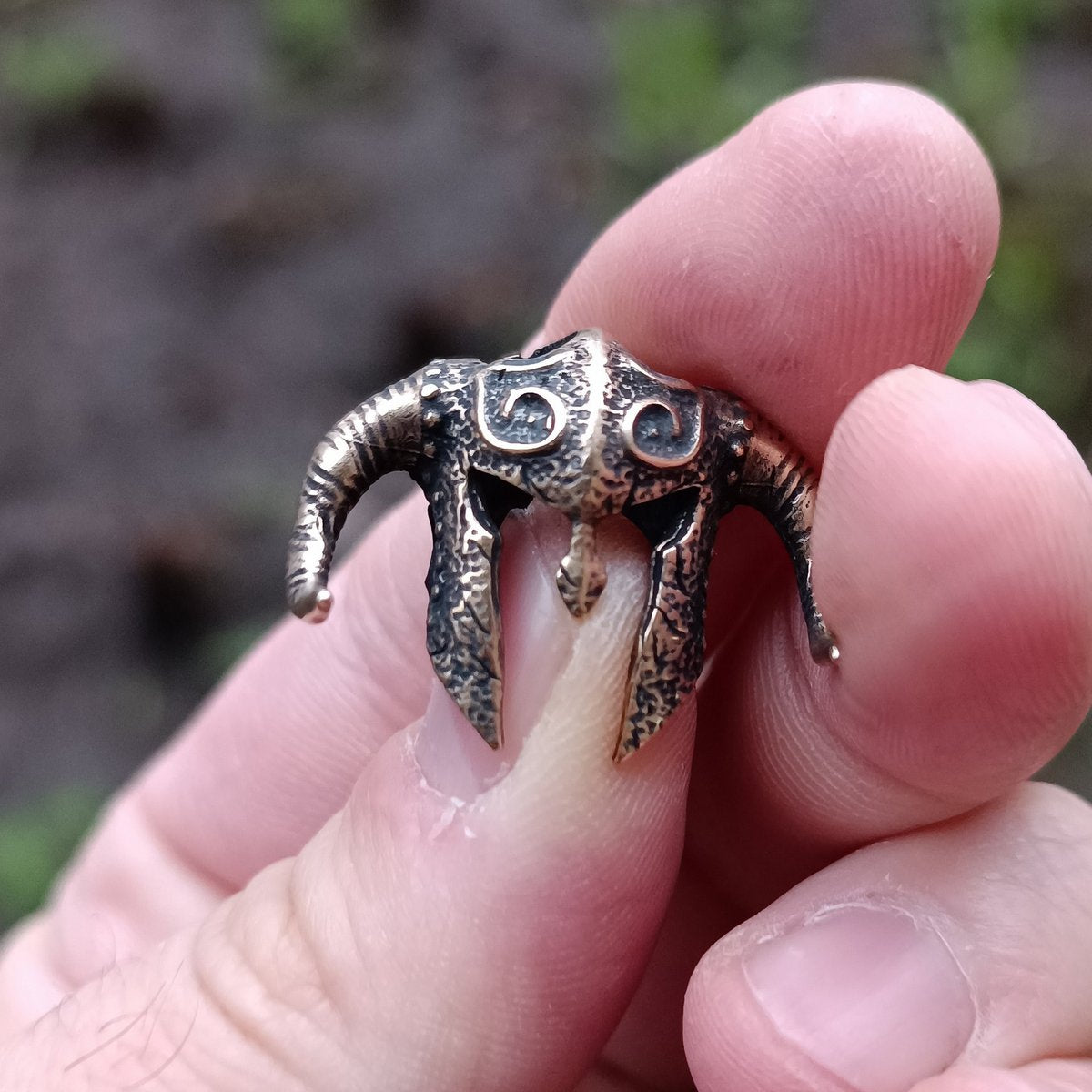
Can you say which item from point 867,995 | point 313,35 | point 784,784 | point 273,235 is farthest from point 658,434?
point 313,35

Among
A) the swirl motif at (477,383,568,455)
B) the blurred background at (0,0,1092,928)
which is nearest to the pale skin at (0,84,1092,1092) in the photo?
the swirl motif at (477,383,568,455)

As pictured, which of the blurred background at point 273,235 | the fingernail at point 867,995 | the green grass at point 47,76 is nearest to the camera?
the fingernail at point 867,995

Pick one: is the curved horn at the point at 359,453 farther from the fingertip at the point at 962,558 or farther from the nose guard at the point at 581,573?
the fingertip at the point at 962,558

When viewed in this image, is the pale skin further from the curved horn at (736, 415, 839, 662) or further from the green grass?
the green grass

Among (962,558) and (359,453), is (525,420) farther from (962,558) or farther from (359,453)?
(962,558)

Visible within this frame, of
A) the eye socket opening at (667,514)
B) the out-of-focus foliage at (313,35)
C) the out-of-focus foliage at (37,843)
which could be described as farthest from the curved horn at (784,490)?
the out-of-focus foliage at (313,35)

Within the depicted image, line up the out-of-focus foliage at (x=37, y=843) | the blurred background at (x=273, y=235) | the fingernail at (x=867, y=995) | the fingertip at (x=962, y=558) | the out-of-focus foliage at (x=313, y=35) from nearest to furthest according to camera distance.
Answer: the fingertip at (x=962, y=558)
the fingernail at (x=867, y=995)
the out-of-focus foliage at (x=37, y=843)
the blurred background at (x=273, y=235)
the out-of-focus foliage at (x=313, y=35)
